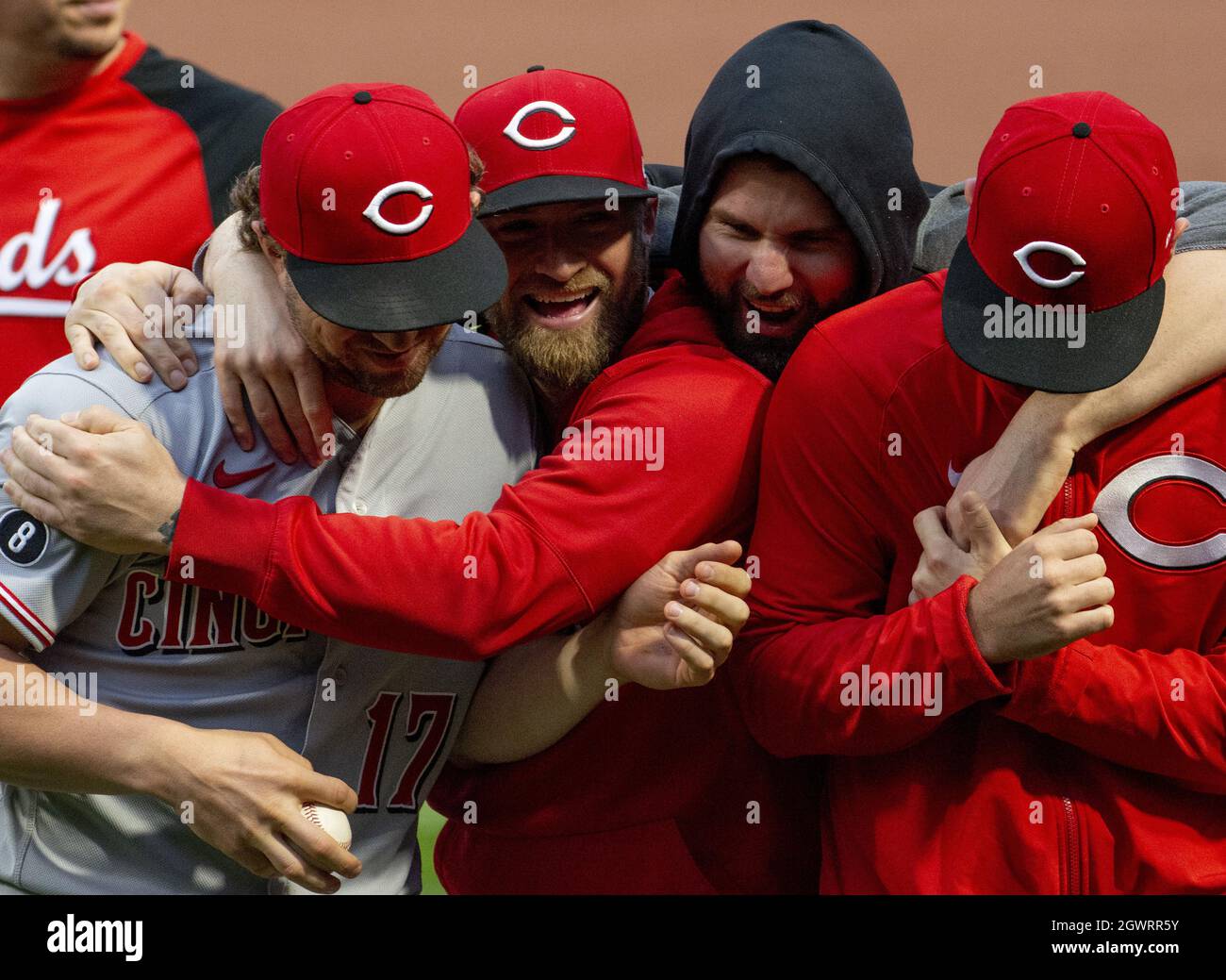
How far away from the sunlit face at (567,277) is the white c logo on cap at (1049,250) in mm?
754

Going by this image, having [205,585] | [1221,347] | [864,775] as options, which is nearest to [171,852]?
[205,585]

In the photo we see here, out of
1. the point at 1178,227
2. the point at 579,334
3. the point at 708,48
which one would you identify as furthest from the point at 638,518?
the point at 708,48

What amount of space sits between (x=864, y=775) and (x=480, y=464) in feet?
2.40

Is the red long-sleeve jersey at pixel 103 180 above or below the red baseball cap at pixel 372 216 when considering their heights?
above

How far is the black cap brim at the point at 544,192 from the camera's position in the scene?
2254mm

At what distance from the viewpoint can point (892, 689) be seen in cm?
184

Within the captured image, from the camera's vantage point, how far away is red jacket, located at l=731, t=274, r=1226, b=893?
→ 1.81m

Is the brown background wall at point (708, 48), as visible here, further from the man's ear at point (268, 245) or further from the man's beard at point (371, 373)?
the man's beard at point (371, 373)

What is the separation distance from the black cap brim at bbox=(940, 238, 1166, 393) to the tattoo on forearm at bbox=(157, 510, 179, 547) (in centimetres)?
102

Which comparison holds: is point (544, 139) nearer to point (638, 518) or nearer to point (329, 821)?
point (638, 518)

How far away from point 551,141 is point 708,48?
5583 mm

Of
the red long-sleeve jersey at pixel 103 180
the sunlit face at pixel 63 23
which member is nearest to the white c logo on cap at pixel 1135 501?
the red long-sleeve jersey at pixel 103 180

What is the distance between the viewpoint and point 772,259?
87.3 inches

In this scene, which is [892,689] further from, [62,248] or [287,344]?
[62,248]
